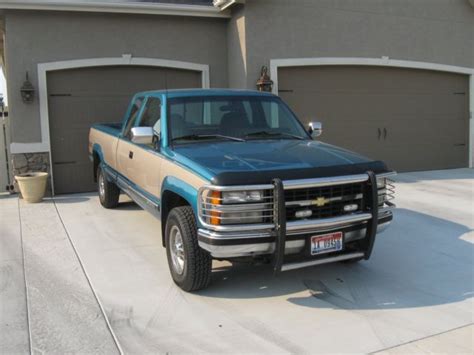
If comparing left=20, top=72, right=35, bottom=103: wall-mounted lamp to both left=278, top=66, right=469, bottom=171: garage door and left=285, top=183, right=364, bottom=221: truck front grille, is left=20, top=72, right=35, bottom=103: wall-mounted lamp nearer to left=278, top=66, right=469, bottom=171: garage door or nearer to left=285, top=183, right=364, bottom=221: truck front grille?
left=278, top=66, right=469, bottom=171: garage door

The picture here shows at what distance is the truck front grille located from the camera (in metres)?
4.10

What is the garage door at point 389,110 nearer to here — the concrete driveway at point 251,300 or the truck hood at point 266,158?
the concrete driveway at point 251,300

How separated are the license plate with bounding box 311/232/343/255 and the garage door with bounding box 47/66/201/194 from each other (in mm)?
6138

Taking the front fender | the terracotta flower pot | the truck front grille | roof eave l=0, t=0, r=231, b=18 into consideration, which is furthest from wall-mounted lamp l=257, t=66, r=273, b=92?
the truck front grille

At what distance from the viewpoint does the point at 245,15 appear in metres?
9.75

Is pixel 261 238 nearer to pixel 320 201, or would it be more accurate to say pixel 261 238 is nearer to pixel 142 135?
pixel 320 201

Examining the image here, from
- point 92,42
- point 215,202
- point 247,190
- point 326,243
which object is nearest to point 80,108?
point 92,42

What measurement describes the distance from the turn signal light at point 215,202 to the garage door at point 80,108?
19.6ft

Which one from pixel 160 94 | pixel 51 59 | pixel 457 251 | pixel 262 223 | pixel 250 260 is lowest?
pixel 457 251

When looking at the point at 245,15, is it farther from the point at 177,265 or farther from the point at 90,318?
the point at 90,318

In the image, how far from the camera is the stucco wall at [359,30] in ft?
32.7

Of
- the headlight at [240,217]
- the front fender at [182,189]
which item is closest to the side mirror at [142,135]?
the front fender at [182,189]

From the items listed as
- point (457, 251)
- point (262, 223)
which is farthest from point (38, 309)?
point (457, 251)

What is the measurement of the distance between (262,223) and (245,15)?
22.3ft
